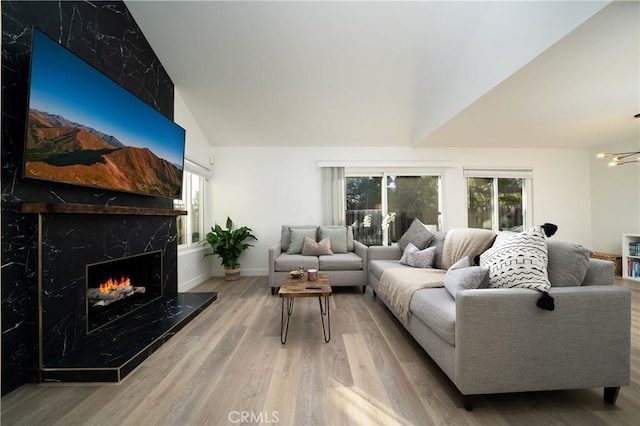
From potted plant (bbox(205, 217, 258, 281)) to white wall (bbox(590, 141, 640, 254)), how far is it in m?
6.11

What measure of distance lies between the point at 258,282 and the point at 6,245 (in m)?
3.08

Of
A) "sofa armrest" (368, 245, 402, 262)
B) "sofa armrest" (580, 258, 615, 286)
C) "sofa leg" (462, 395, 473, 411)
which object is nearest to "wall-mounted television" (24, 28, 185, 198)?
"sofa armrest" (368, 245, 402, 262)

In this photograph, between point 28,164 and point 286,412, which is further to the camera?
point 28,164

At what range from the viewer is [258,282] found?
4574mm

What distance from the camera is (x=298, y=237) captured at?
14.7 feet

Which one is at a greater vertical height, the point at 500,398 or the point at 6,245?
the point at 6,245

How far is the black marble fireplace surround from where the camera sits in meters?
1.83

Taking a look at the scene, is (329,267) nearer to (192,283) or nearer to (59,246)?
(192,283)

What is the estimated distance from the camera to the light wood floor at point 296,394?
5.16ft

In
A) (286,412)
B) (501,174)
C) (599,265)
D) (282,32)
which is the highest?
(282,32)

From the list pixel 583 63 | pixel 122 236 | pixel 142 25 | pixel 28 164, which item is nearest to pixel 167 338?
pixel 122 236

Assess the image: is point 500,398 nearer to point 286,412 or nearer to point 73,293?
point 286,412

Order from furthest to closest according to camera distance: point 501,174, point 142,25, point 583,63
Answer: point 501,174
point 142,25
point 583,63

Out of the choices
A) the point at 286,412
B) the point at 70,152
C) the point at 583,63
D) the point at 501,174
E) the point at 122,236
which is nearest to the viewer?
the point at 286,412
